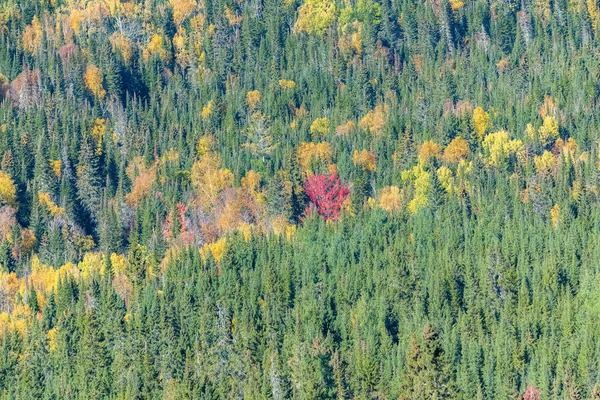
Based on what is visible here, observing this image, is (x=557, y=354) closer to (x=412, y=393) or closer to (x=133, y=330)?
(x=412, y=393)

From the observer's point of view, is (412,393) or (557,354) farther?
(557,354)

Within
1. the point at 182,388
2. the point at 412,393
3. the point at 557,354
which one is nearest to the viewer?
the point at 412,393

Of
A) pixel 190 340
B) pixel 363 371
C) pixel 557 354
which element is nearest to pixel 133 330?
pixel 190 340

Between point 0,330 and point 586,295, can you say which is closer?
point 586,295

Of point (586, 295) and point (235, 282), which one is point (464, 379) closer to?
point (586, 295)

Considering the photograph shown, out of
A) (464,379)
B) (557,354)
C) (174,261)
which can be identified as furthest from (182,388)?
(174,261)

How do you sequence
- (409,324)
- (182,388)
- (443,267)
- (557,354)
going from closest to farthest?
(182,388), (557,354), (409,324), (443,267)

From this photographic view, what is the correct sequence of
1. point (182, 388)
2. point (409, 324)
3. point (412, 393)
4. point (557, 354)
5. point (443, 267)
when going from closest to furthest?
point (412, 393) < point (182, 388) < point (557, 354) < point (409, 324) < point (443, 267)

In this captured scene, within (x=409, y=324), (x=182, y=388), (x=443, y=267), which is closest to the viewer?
(x=182, y=388)

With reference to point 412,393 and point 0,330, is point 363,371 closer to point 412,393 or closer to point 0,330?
point 412,393
